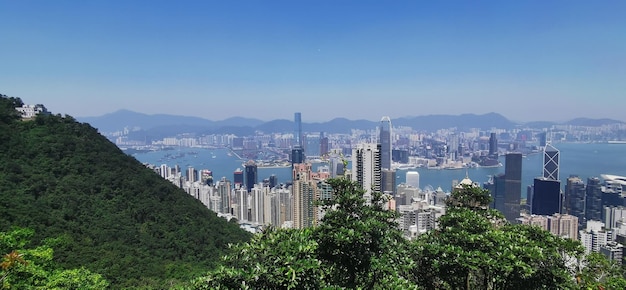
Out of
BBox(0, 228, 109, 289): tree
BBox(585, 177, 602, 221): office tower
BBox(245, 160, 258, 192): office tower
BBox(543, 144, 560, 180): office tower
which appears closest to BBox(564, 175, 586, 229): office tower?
BBox(585, 177, 602, 221): office tower

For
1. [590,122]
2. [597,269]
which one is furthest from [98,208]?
[590,122]

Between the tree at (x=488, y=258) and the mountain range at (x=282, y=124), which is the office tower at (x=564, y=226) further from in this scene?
the mountain range at (x=282, y=124)

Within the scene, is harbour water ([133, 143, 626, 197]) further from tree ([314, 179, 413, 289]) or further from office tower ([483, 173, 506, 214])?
tree ([314, 179, 413, 289])

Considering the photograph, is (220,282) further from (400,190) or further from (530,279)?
(400,190)

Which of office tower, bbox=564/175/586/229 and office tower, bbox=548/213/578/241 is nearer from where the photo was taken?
office tower, bbox=548/213/578/241

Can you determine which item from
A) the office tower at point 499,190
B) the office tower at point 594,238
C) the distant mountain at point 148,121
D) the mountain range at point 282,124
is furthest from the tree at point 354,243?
the distant mountain at point 148,121

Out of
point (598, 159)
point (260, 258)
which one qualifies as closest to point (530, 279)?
point (260, 258)

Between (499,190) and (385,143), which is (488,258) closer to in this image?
(499,190)
